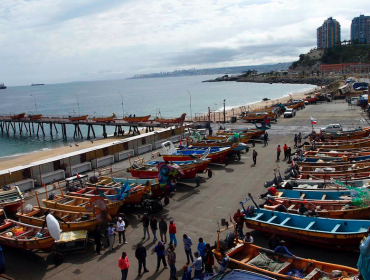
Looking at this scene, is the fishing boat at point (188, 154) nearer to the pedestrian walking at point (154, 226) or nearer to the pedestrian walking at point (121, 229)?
the pedestrian walking at point (154, 226)

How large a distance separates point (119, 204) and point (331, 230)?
9109 millimetres

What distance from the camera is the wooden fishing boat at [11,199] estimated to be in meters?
17.2

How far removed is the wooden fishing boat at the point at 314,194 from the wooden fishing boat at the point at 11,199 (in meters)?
12.9

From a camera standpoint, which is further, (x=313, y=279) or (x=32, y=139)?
(x=32, y=139)

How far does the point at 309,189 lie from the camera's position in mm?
16172

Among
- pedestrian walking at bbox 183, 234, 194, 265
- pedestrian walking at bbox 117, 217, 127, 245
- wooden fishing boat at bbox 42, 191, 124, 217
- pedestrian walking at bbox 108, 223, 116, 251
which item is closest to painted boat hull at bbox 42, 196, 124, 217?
wooden fishing boat at bbox 42, 191, 124, 217

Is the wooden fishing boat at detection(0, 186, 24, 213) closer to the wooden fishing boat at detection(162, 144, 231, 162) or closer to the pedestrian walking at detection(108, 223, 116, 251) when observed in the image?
the pedestrian walking at detection(108, 223, 116, 251)

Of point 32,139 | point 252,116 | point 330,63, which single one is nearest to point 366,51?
point 330,63

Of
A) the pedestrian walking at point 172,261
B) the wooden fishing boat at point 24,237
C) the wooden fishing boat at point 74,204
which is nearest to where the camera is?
the pedestrian walking at point 172,261

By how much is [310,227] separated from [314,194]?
349 centimetres

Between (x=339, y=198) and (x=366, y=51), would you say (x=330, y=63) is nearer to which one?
(x=366, y=51)

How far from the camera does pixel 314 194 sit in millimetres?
15594

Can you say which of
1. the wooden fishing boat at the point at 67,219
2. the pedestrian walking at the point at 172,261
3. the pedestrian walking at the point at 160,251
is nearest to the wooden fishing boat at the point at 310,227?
the pedestrian walking at the point at 160,251

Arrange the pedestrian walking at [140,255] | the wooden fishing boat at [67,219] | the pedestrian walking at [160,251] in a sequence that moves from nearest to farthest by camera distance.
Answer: the pedestrian walking at [140,255]
the pedestrian walking at [160,251]
the wooden fishing boat at [67,219]
